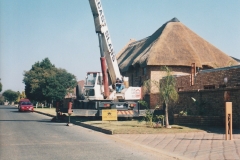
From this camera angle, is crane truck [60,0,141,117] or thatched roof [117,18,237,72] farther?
thatched roof [117,18,237,72]

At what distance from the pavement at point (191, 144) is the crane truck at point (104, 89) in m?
7.55

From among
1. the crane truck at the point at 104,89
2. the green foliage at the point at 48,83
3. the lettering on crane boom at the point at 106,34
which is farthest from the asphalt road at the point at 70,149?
the green foliage at the point at 48,83

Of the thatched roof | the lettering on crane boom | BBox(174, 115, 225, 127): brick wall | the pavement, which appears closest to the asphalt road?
the pavement

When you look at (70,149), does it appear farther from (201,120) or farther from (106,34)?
(106,34)

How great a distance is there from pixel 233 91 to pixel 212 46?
2353 cm

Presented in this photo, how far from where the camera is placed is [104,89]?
23.6m

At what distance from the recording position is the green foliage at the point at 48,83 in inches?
2712

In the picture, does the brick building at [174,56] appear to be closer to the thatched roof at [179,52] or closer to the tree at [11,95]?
the thatched roof at [179,52]

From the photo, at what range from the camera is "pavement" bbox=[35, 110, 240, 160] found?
32.3 ft

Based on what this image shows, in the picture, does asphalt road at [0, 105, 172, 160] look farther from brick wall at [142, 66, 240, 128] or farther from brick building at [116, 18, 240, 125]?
brick building at [116, 18, 240, 125]

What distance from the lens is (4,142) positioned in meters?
12.9

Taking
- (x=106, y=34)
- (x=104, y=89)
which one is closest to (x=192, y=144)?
(x=104, y=89)

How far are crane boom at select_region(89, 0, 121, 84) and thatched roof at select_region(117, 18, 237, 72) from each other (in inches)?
407

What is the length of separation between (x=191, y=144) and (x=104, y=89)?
1235 centimetres
